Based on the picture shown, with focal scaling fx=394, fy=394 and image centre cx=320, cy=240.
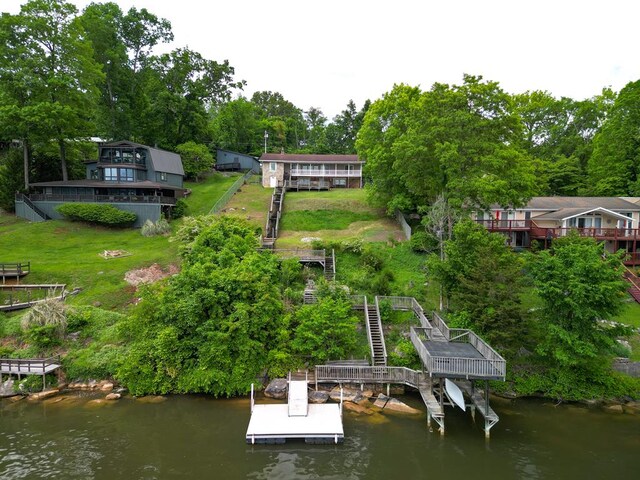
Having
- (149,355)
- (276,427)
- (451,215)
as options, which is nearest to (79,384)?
(149,355)

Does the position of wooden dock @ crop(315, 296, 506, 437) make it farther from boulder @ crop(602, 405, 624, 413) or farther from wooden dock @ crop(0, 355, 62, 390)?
wooden dock @ crop(0, 355, 62, 390)

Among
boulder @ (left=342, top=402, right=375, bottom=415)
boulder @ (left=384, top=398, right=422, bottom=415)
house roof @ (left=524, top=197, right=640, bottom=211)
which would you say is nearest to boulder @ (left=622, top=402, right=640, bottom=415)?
boulder @ (left=384, top=398, right=422, bottom=415)

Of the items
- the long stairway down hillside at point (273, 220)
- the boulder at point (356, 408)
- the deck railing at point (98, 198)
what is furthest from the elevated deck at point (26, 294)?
the boulder at point (356, 408)

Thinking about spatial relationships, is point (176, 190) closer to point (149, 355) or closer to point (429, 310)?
point (149, 355)

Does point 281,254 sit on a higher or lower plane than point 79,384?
higher

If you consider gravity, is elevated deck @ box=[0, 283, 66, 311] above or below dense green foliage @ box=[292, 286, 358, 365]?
above

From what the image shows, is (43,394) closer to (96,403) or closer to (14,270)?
(96,403)

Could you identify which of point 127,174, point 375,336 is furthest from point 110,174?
point 375,336
